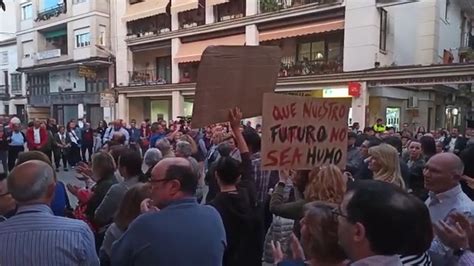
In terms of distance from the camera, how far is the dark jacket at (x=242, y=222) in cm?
334

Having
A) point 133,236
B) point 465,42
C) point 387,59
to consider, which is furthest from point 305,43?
point 133,236

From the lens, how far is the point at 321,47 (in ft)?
69.0

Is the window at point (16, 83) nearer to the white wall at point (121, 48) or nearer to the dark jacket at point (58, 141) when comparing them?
the white wall at point (121, 48)

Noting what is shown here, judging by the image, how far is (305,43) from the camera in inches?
852

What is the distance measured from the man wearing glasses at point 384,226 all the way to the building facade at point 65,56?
29.8m

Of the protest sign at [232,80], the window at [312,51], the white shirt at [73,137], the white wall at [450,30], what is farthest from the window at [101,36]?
the protest sign at [232,80]

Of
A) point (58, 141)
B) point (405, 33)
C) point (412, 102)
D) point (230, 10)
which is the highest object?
point (230, 10)

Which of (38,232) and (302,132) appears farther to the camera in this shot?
A: (302,132)

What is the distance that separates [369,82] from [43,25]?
26.3 m

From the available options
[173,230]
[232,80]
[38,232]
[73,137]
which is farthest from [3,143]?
[173,230]

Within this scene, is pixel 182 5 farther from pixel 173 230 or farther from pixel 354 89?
pixel 173 230

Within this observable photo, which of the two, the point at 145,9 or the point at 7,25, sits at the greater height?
the point at 7,25

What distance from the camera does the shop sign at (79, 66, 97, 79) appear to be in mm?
29750

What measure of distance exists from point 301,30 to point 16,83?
1169 inches
